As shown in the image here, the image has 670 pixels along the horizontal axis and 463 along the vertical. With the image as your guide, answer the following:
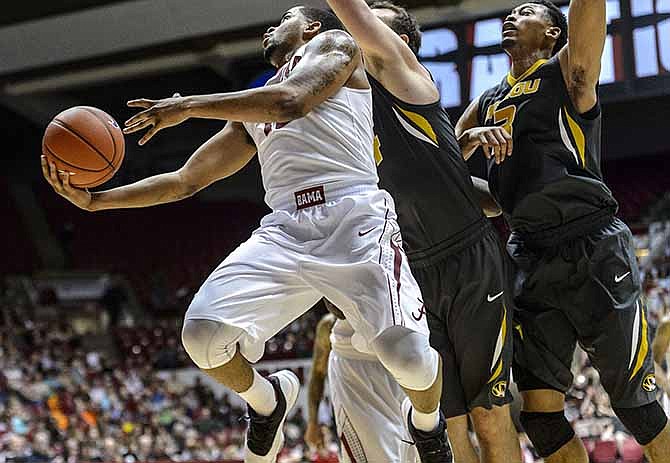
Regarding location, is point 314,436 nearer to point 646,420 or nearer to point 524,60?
point 646,420

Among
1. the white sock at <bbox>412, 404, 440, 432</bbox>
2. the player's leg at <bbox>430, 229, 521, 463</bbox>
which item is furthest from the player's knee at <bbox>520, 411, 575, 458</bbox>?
the white sock at <bbox>412, 404, 440, 432</bbox>

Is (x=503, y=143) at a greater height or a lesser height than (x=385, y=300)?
greater

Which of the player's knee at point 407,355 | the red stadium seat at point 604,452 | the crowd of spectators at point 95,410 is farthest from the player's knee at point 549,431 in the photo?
the crowd of spectators at point 95,410

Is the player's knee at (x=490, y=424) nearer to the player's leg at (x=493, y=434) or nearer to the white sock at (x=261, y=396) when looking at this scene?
the player's leg at (x=493, y=434)

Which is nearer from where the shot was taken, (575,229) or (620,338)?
(620,338)

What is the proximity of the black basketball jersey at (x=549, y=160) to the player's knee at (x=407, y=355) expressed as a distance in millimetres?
988

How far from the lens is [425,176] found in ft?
11.5

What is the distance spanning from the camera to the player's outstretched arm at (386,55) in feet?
10.6

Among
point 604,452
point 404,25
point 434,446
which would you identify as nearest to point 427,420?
point 434,446

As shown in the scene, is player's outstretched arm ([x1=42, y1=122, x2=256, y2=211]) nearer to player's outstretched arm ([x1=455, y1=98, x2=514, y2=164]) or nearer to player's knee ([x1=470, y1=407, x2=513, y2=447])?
player's outstretched arm ([x1=455, y1=98, x2=514, y2=164])

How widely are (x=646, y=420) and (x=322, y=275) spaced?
149cm

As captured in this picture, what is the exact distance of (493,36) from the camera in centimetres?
1239

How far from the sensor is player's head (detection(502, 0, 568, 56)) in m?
3.84

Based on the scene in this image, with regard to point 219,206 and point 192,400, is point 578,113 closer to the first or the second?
point 192,400
